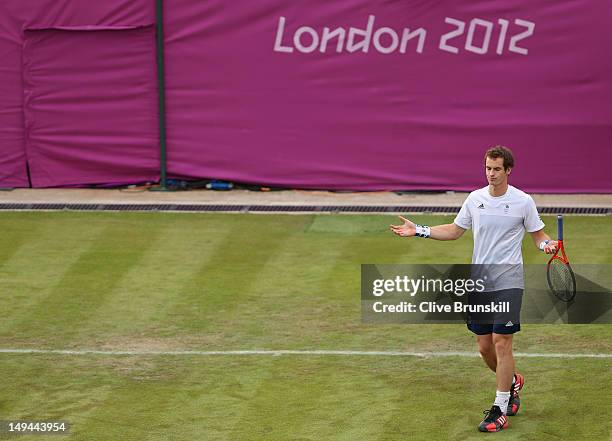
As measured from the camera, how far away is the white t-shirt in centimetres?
1057

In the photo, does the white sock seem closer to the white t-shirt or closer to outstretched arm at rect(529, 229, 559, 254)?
the white t-shirt

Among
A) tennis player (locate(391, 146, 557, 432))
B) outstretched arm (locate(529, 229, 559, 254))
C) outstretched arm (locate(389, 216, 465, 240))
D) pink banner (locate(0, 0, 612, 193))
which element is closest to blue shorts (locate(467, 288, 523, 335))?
tennis player (locate(391, 146, 557, 432))

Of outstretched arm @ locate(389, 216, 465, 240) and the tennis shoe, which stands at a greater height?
outstretched arm @ locate(389, 216, 465, 240)

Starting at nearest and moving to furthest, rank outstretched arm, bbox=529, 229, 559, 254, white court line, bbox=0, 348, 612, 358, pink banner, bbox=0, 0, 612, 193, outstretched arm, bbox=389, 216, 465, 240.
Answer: outstretched arm, bbox=529, 229, 559, 254, outstretched arm, bbox=389, 216, 465, 240, white court line, bbox=0, 348, 612, 358, pink banner, bbox=0, 0, 612, 193

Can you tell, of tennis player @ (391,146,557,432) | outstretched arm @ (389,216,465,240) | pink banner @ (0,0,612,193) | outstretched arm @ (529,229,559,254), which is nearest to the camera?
outstretched arm @ (529,229,559,254)

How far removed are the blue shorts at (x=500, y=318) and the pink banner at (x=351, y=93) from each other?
356 inches

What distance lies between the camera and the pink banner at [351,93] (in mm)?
19312

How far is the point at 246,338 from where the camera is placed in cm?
1320

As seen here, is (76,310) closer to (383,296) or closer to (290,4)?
(383,296)

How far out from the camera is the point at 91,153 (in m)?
20.1

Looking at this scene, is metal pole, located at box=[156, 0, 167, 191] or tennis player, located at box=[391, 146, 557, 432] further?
metal pole, located at box=[156, 0, 167, 191]

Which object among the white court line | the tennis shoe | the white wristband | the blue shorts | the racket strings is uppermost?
the white wristband

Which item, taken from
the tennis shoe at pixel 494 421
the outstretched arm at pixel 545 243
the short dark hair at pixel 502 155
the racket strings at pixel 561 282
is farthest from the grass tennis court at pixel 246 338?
the short dark hair at pixel 502 155

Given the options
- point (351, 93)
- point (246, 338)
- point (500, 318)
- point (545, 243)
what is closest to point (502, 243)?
point (545, 243)
